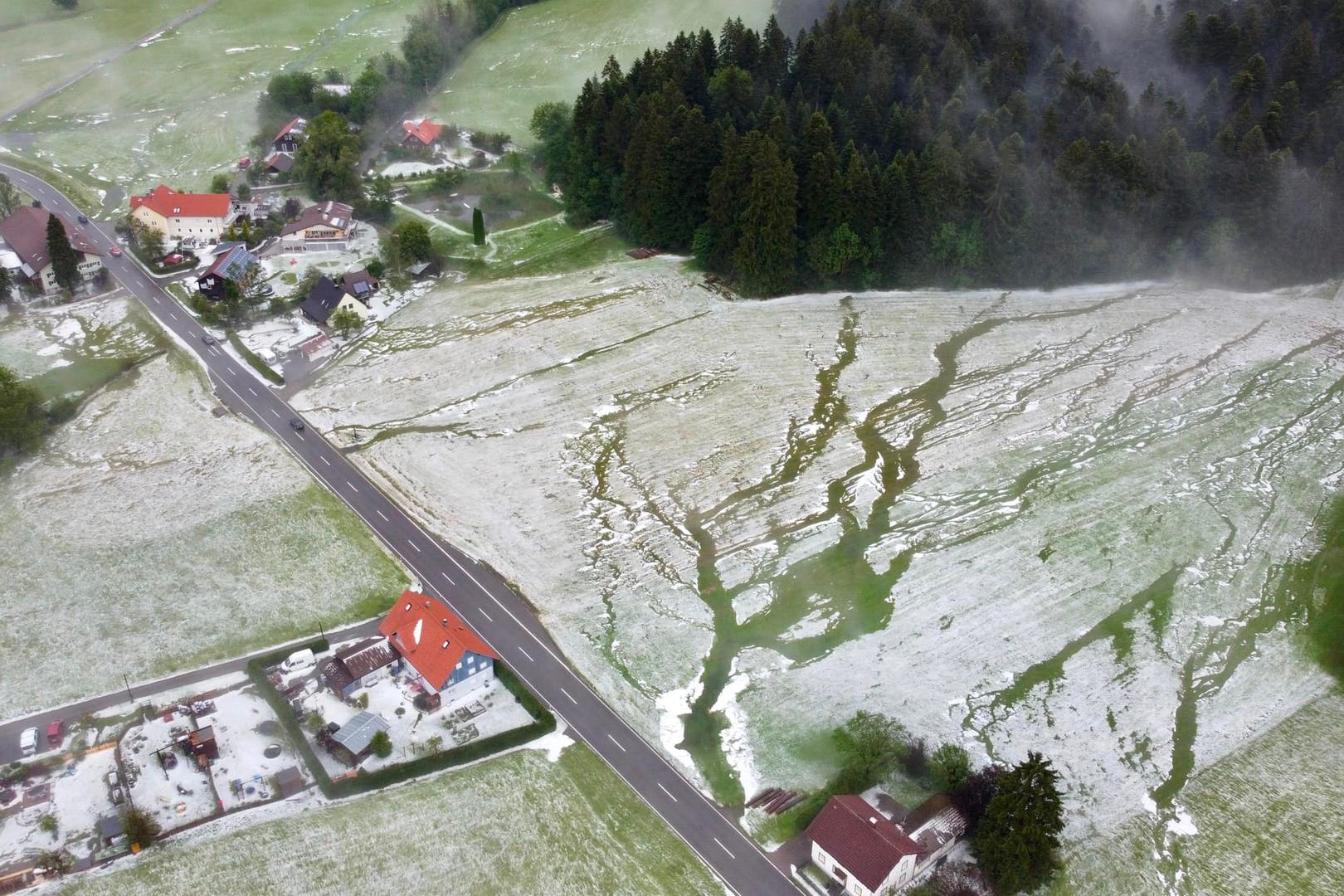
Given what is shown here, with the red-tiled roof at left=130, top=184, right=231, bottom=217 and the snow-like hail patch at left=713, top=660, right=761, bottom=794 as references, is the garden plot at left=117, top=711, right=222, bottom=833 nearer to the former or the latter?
the snow-like hail patch at left=713, top=660, right=761, bottom=794

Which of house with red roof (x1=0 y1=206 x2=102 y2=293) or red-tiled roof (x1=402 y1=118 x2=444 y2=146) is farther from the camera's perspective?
red-tiled roof (x1=402 y1=118 x2=444 y2=146)

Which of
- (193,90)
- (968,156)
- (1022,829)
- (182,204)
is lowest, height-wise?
(1022,829)

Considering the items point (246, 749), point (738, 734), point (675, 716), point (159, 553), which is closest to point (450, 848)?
point (246, 749)

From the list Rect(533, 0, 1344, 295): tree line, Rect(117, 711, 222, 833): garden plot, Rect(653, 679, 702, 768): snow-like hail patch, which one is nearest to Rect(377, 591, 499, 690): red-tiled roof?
Rect(653, 679, 702, 768): snow-like hail patch

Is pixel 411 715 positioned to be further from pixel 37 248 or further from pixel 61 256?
pixel 37 248

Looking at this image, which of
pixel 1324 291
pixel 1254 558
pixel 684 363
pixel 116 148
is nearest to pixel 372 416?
pixel 684 363

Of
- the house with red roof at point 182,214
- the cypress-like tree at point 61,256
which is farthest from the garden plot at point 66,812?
the house with red roof at point 182,214
